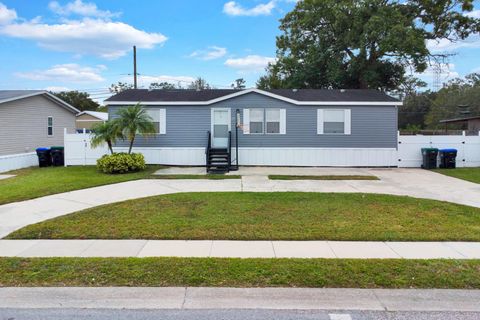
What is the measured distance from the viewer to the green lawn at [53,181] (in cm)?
936

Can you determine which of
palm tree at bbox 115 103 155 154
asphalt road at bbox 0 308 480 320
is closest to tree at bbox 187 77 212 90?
palm tree at bbox 115 103 155 154

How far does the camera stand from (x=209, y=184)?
1101 cm

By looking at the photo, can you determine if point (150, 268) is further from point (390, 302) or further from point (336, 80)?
point (336, 80)

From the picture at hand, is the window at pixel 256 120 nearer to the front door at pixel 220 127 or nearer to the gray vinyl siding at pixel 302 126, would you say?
the gray vinyl siding at pixel 302 126

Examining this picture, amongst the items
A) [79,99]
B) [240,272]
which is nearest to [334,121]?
[240,272]

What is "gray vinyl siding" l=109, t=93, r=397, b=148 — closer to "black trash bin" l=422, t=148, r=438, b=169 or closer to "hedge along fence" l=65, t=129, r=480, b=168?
"hedge along fence" l=65, t=129, r=480, b=168

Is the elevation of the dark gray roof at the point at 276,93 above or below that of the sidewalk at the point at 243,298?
above

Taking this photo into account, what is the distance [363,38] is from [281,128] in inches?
497

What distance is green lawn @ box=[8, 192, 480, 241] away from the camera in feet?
19.5

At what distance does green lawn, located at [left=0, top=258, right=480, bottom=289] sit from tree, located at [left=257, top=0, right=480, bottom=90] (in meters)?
22.1

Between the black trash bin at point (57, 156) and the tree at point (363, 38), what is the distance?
726 inches

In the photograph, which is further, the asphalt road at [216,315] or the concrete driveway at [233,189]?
the concrete driveway at [233,189]

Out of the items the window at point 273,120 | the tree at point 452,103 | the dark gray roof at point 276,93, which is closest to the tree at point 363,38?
the dark gray roof at point 276,93

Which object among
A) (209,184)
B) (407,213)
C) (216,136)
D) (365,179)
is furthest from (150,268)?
(216,136)
